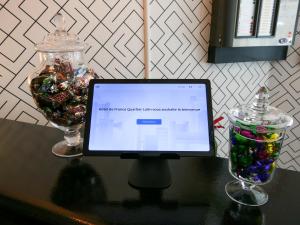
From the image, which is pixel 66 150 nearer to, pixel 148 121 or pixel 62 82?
pixel 62 82

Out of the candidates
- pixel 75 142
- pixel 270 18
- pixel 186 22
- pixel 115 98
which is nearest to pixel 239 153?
pixel 115 98

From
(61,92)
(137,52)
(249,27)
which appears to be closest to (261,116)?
(61,92)

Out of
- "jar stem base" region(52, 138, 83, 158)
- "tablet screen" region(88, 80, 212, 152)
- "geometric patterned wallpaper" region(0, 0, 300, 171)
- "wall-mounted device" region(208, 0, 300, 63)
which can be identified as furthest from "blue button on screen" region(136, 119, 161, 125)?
"wall-mounted device" region(208, 0, 300, 63)

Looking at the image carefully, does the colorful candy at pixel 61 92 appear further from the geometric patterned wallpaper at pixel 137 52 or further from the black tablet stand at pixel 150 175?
the geometric patterned wallpaper at pixel 137 52

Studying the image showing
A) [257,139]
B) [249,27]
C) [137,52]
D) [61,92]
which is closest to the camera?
[257,139]

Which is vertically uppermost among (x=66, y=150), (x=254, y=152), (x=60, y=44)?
(x=60, y=44)

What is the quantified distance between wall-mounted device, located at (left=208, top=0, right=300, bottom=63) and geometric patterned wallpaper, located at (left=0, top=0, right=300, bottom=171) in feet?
0.27

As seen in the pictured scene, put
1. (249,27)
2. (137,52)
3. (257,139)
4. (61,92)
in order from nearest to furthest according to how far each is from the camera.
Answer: (257,139)
(61,92)
(137,52)
(249,27)

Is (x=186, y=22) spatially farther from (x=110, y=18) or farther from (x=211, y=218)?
(x=211, y=218)

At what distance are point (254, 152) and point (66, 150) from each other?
0.55 metres

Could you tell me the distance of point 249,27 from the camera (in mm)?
1553

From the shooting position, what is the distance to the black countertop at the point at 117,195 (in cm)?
61

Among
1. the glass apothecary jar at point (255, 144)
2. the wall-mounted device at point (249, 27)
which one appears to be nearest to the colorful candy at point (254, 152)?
the glass apothecary jar at point (255, 144)

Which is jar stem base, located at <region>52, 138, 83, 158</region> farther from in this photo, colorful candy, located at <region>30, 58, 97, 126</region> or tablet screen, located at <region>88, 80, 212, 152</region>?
tablet screen, located at <region>88, 80, 212, 152</region>
